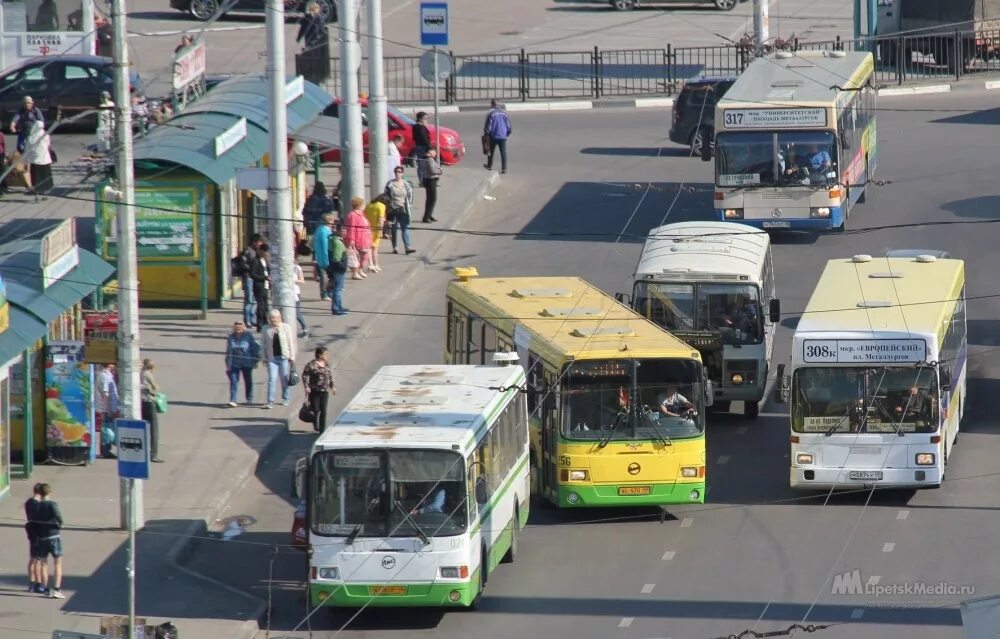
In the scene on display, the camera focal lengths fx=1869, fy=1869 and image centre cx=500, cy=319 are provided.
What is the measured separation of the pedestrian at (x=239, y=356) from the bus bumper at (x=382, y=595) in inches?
315

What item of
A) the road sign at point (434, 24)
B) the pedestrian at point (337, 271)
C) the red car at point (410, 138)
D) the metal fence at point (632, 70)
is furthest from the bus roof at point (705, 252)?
the metal fence at point (632, 70)

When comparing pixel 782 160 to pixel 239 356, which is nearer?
pixel 239 356

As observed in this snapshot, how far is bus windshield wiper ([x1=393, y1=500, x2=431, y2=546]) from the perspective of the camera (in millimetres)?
18906

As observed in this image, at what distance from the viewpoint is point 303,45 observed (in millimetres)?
52188

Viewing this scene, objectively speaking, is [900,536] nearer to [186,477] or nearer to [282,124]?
[186,477]

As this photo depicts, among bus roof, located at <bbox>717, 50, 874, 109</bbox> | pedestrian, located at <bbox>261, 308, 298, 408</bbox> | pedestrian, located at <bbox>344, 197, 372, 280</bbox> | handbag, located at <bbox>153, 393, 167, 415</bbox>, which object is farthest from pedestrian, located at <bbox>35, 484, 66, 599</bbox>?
bus roof, located at <bbox>717, 50, 874, 109</bbox>

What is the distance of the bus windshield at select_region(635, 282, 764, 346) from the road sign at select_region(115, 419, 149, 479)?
859 cm

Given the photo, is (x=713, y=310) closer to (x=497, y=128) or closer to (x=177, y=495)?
(x=177, y=495)

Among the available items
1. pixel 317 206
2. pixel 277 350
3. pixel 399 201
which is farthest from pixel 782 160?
pixel 277 350

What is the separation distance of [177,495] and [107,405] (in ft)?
6.86

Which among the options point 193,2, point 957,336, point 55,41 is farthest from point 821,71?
point 193,2

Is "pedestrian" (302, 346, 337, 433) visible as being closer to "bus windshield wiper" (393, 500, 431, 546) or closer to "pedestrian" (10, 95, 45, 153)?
"bus windshield wiper" (393, 500, 431, 546)

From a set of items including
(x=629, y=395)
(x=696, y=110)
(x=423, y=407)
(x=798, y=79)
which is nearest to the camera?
(x=423, y=407)

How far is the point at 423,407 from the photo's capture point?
2031 centimetres
